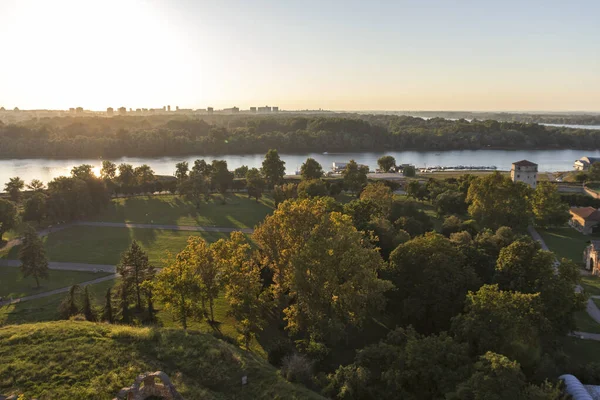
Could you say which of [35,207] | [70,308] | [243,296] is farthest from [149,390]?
[35,207]

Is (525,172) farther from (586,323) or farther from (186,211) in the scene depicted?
(186,211)

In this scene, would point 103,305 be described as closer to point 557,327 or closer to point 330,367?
point 330,367

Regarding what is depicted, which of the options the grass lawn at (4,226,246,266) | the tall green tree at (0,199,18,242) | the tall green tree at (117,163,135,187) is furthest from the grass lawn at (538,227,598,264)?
the tall green tree at (117,163,135,187)

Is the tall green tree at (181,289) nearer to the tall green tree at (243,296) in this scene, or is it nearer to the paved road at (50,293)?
the tall green tree at (243,296)

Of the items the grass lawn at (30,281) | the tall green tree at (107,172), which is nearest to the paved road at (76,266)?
the grass lawn at (30,281)

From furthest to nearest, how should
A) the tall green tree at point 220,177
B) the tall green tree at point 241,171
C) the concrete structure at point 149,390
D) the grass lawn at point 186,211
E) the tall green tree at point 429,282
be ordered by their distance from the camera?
the tall green tree at point 241,171, the tall green tree at point 220,177, the grass lawn at point 186,211, the tall green tree at point 429,282, the concrete structure at point 149,390

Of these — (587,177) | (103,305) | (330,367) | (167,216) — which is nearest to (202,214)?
(167,216)
